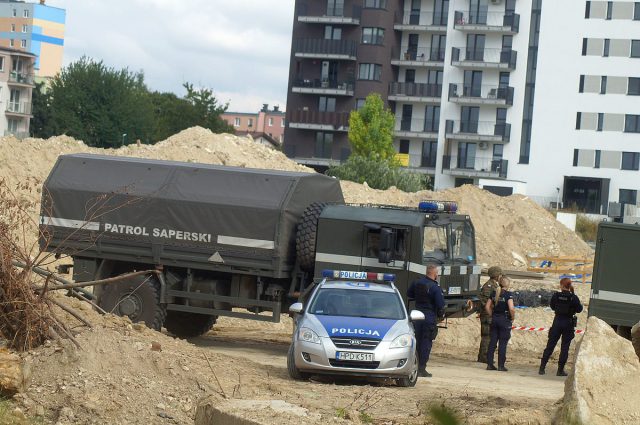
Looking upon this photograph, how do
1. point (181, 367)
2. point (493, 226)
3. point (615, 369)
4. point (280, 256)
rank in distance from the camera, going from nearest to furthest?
point (615, 369), point (181, 367), point (280, 256), point (493, 226)

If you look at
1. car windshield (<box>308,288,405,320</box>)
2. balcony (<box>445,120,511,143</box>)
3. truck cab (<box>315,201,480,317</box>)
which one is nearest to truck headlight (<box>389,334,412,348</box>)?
car windshield (<box>308,288,405,320</box>)

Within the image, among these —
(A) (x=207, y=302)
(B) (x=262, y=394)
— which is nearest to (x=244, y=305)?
(A) (x=207, y=302)

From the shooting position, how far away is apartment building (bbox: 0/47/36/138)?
350ft

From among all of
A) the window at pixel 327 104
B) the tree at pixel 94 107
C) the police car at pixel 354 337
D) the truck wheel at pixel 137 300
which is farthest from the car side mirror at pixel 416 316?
the tree at pixel 94 107

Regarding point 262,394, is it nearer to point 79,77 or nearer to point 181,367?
point 181,367

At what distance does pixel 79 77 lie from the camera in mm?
95750

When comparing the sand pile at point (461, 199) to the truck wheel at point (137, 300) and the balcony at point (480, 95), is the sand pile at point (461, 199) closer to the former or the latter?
the truck wheel at point (137, 300)

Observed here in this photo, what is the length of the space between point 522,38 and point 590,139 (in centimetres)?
853

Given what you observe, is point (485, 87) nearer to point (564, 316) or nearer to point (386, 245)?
point (564, 316)

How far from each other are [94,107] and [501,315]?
78.2 metres

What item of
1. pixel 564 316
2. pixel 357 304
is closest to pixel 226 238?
pixel 357 304

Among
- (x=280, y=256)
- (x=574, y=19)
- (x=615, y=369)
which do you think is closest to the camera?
(x=615, y=369)

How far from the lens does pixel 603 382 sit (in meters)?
10.9

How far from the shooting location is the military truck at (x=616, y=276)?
19.0 m
